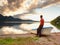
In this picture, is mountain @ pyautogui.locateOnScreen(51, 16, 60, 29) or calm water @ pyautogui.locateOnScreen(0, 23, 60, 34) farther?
mountain @ pyautogui.locateOnScreen(51, 16, 60, 29)

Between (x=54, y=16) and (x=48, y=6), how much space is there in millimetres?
592

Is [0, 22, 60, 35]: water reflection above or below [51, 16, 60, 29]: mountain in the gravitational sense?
below

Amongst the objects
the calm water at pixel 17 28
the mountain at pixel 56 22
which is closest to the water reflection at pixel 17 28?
the calm water at pixel 17 28

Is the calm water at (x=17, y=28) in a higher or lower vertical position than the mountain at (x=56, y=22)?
lower

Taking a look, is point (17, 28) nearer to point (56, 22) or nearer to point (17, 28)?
point (17, 28)

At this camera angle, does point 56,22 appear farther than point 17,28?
Yes

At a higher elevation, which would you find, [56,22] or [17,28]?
[56,22]

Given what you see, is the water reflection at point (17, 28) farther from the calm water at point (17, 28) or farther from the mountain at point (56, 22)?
the mountain at point (56, 22)

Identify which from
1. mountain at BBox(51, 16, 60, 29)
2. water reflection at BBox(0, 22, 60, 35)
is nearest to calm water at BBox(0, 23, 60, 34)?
water reflection at BBox(0, 22, 60, 35)

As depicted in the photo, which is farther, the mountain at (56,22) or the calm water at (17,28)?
the mountain at (56,22)

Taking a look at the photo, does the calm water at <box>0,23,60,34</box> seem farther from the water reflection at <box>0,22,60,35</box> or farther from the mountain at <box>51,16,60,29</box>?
the mountain at <box>51,16,60,29</box>

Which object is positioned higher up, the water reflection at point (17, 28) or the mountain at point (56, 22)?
the mountain at point (56, 22)

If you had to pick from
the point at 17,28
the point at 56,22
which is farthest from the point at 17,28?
the point at 56,22

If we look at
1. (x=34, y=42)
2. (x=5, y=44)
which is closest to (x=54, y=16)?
(x=34, y=42)
